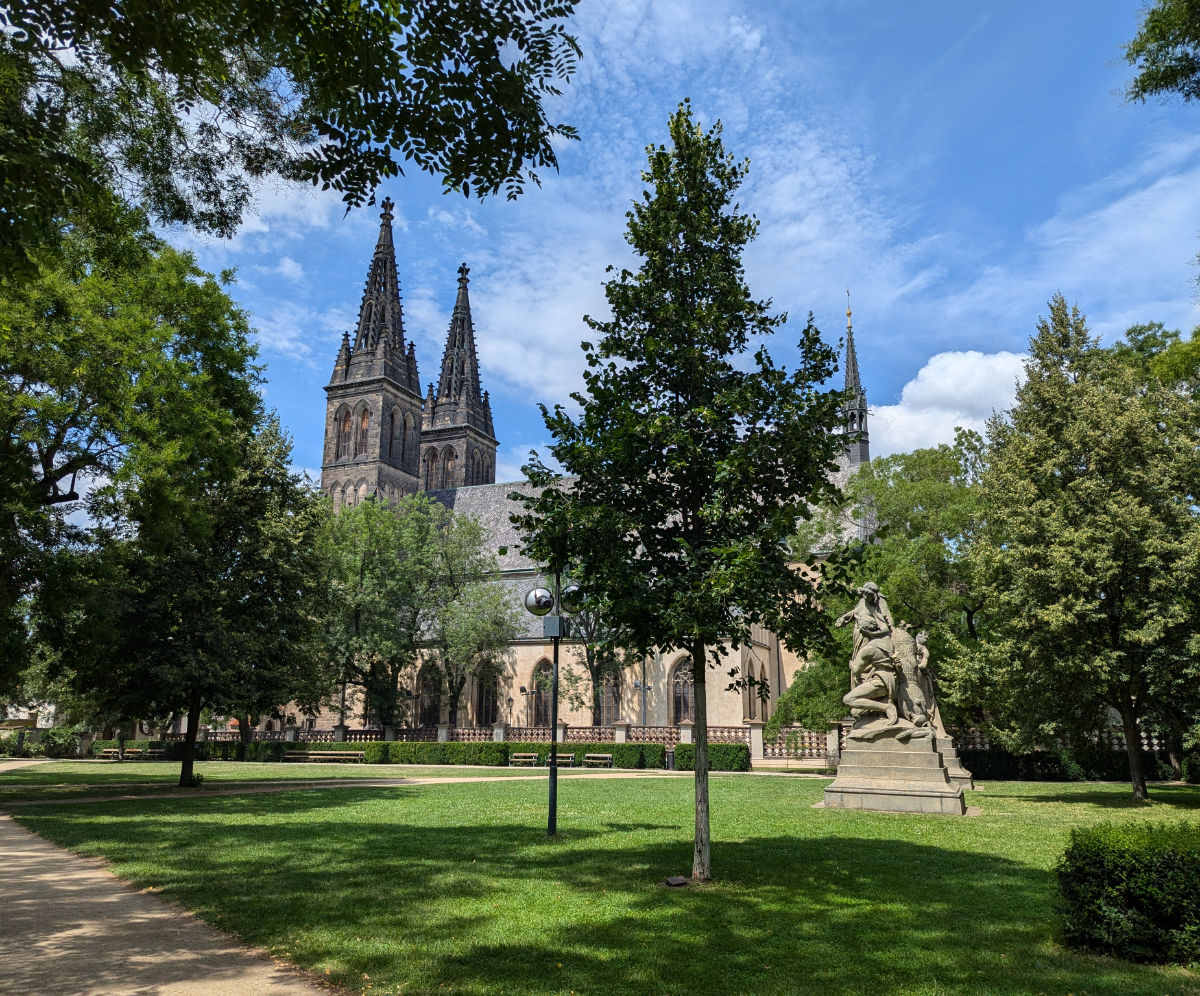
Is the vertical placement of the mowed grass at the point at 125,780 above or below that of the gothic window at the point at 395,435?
below

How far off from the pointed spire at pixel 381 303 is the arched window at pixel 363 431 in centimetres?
675

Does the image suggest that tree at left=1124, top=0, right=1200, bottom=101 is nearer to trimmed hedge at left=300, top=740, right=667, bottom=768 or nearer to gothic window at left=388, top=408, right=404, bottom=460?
trimmed hedge at left=300, top=740, right=667, bottom=768

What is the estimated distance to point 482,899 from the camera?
7.91m

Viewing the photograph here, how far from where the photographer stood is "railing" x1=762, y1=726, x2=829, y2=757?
34.5m

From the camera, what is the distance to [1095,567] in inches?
698

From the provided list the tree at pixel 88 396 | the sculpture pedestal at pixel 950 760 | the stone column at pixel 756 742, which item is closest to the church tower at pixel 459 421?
the stone column at pixel 756 742

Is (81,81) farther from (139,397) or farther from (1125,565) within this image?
(1125,565)

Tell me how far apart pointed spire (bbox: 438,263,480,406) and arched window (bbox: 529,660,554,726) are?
128 feet

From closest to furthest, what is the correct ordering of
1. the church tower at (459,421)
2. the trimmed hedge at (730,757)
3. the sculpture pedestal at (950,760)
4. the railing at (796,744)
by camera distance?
1. the sculpture pedestal at (950,760)
2. the trimmed hedge at (730,757)
3. the railing at (796,744)
4. the church tower at (459,421)

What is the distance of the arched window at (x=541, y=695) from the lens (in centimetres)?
5292

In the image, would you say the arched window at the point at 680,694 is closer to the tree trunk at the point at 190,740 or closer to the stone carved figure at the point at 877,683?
the tree trunk at the point at 190,740

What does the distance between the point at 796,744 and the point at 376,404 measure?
52.5 metres

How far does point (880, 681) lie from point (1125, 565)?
23.6 ft

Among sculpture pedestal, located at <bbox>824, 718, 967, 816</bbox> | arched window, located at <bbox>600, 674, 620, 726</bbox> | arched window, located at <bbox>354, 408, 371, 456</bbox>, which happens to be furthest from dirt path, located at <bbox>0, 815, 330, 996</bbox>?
arched window, located at <bbox>354, 408, 371, 456</bbox>
